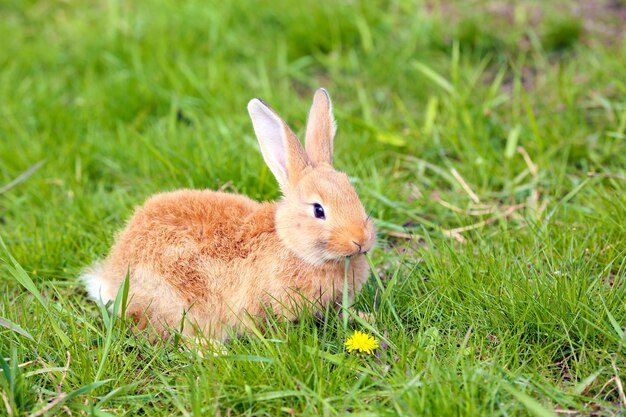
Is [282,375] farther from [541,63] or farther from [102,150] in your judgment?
[541,63]

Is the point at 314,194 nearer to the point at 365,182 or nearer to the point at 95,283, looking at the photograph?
the point at 365,182

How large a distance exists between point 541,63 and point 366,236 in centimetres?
330

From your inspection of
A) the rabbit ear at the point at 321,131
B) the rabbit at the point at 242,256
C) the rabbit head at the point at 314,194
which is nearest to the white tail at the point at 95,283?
the rabbit at the point at 242,256

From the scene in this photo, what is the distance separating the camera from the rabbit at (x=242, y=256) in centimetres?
377

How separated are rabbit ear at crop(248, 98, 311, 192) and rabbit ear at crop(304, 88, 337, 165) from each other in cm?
10

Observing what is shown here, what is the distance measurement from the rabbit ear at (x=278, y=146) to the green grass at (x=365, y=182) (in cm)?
70

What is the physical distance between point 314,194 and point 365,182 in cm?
115

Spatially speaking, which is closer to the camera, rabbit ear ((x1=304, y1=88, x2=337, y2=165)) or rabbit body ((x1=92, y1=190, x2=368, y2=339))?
rabbit body ((x1=92, y1=190, x2=368, y2=339))

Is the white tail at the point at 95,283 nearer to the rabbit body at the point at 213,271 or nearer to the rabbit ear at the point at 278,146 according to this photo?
the rabbit body at the point at 213,271

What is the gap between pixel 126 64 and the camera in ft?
22.1

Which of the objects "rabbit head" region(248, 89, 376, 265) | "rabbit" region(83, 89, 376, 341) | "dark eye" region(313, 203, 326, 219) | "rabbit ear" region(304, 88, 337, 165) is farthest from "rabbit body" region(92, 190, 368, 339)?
"rabbit ear" region(304, 88, 337, 165)

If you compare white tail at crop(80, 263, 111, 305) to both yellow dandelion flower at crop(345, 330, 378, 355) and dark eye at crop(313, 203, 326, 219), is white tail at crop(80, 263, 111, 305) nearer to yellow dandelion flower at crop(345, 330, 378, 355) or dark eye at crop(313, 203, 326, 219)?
dark eye at crop(313, 203, 326, 219)

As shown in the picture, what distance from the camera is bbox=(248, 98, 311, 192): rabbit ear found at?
4.00m

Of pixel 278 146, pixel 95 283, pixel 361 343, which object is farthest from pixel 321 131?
pixel 95 283
